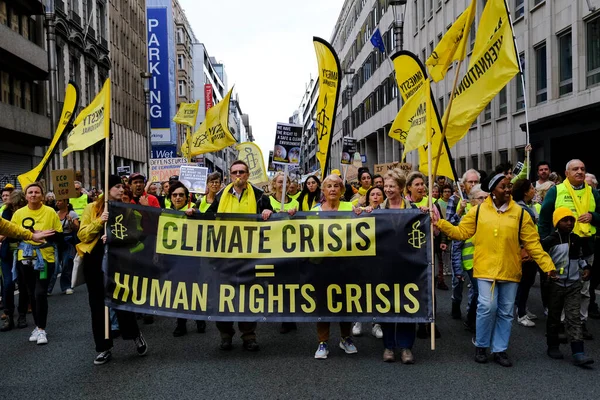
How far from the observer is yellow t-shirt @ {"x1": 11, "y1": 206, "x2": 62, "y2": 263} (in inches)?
307

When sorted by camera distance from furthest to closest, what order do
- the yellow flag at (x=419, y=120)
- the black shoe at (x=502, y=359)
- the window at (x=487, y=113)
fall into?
1. the window at (x=487, y=113)
2. the yellow flag at (x=419, y=120)
3. the black shoe at (x=502, y=359)

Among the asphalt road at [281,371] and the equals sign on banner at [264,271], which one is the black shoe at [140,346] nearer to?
the asphalt road at [281,371]

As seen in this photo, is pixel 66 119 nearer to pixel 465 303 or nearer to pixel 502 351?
pixel 465 303

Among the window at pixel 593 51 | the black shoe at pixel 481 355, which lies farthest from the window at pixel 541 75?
the black shoe at pixel 481 355

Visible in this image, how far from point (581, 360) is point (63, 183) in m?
8.58

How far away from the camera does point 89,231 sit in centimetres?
659

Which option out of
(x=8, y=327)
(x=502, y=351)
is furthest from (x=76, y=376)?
(x=502, y=351)

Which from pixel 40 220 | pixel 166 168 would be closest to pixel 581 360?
pixel 40 220

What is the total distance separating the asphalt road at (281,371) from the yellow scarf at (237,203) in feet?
4.76

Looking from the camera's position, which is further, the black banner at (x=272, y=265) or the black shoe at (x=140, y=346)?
the black shoe at (x=140, y=346)

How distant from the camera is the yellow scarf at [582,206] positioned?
7.12 m

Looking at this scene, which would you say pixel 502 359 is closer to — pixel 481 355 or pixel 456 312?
pixel 481 355

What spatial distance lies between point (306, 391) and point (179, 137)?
252ft

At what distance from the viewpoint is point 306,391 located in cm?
550
